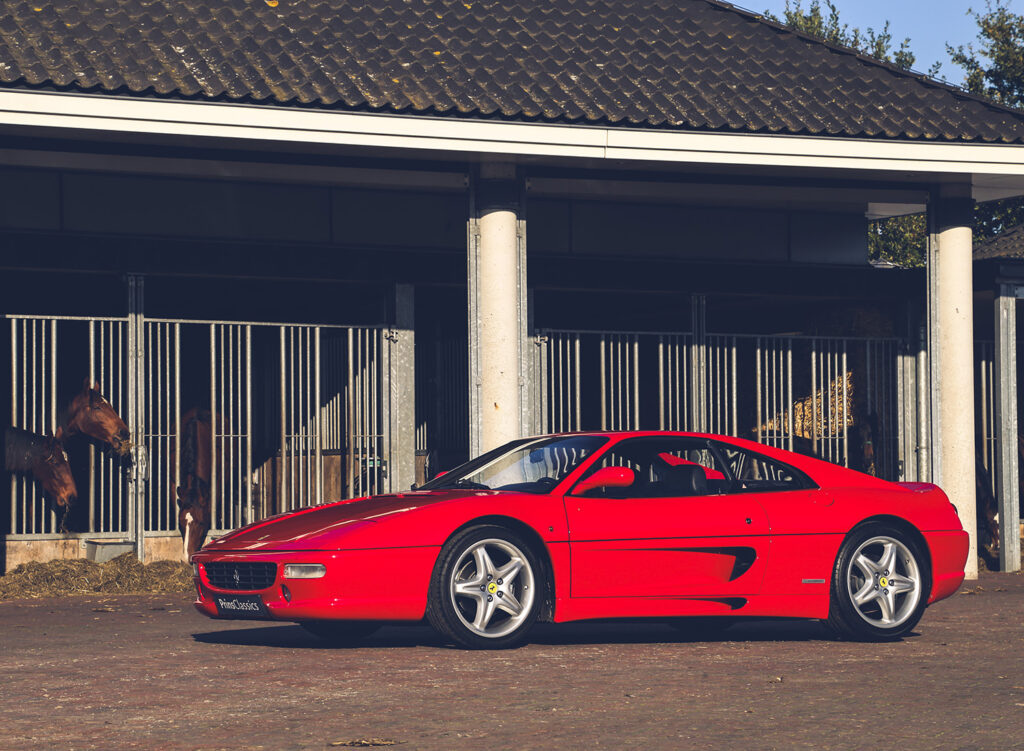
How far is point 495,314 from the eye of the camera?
13.9 m

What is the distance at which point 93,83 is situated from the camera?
1250 centimetres

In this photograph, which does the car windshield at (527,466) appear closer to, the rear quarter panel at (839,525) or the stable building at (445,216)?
the rear quarter panel at (839,525)

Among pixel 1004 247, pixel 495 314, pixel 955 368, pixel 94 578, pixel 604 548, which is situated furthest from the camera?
pixel 1004 247

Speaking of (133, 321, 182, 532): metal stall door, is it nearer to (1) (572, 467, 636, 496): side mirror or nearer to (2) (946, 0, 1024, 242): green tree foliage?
(1) (572, 467, 636, 496): side mirror

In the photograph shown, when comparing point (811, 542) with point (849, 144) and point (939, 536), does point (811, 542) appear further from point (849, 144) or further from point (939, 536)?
point (849, 144)

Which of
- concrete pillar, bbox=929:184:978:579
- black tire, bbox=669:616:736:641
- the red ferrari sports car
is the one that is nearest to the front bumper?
the red ferrari sports car

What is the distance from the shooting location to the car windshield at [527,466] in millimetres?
9805

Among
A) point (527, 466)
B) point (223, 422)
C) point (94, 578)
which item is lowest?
point (94, 578)

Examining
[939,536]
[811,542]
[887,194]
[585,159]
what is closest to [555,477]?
[811,542]

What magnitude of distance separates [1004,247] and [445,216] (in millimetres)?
10196

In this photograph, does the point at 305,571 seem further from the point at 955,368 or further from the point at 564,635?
the point at 955,368

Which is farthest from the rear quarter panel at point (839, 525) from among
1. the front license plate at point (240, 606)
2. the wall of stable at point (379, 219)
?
the wall of stable at point (379, 219)

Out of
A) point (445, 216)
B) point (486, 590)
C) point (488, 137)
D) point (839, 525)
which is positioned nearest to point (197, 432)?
point (445, 216)

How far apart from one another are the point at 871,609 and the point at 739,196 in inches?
280
